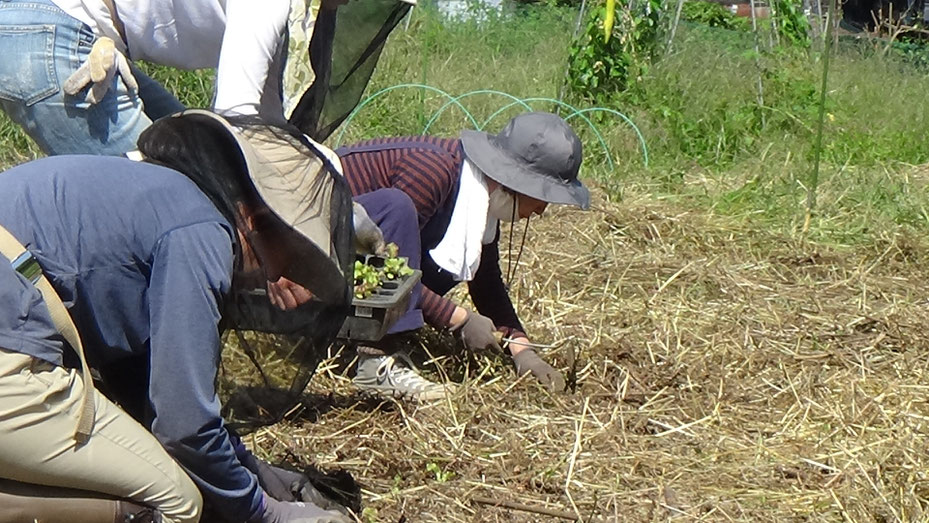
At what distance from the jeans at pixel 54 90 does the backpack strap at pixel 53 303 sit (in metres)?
0.79

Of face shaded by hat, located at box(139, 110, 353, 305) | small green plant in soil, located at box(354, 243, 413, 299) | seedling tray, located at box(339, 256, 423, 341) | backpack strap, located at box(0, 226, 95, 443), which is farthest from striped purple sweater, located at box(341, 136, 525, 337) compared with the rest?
backpack strap, located at box(0, 226, 95, 443)

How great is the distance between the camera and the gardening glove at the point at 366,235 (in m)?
3.15

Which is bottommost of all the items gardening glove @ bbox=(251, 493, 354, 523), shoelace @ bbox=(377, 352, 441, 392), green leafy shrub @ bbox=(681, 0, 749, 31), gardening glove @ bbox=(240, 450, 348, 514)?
green leafy shrub @ bbox=(681, 0, 749, 31)

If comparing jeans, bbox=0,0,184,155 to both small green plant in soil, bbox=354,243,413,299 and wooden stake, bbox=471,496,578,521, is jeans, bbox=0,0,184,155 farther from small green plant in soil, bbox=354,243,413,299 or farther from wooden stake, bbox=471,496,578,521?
wooden stake, bbox=471,496,578,521

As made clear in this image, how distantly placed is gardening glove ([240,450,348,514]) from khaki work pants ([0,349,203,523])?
427 mm

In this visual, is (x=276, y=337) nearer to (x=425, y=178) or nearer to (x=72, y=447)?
(x=72, y=447)

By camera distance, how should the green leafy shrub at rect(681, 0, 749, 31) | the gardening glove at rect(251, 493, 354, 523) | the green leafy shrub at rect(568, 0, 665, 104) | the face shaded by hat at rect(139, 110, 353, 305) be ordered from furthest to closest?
the green leafy shrub at rect(681, 0, 749, 31)
the green leafy shrub at rect(568, 0, 665, 104)
the gardening glove at rect(251, 493, 354, 523)
the face shaded by hat at rect(139, 110, 353, 305)

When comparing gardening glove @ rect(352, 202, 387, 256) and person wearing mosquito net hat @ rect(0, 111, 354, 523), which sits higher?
person wearing mosquito net hat @ rect(0, 111, 354, 523)

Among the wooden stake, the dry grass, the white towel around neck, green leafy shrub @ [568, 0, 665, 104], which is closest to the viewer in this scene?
the wooden stake

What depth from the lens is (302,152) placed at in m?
2.23

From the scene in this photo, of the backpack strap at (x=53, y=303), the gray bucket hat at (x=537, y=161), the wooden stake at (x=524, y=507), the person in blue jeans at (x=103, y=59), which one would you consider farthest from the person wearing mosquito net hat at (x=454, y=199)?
the backpack strap at (x=53, y=303)

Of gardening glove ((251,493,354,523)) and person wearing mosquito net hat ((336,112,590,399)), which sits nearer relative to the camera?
gardening glove ((251,493,354,523))

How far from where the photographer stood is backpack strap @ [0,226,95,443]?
2.04 m

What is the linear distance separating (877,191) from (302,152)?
470 cm
